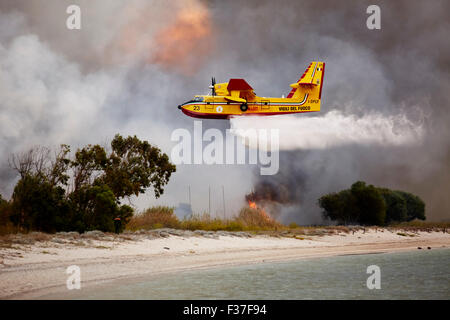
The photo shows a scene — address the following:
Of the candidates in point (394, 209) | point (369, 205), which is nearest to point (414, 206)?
point (394, 209)

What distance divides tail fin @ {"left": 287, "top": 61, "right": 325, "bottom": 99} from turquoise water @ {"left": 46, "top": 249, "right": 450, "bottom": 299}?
12.6 meters

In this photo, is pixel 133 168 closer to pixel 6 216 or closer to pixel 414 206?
pixel 6 216

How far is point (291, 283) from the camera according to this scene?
18609mm

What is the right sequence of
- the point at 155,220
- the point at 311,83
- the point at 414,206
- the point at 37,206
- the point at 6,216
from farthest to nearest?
the point at 414,206 → the point at 155,220 → the point at 311,83 → the point at 37,206 → the point at 6,216

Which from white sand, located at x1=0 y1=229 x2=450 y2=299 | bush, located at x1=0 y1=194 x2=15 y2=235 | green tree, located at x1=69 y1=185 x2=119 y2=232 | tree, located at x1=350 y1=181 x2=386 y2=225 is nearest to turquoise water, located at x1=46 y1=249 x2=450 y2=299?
white sand, located at x1=0 y1=229 x2=450 y2=299

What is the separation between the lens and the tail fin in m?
33.0

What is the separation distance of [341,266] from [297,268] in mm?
2652

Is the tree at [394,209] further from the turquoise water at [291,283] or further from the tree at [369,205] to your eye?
the turquoise water at [291,283]

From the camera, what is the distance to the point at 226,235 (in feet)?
104

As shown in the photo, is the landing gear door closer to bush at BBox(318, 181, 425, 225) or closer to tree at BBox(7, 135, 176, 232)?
tree at BBox(7, 135, 176, 232)

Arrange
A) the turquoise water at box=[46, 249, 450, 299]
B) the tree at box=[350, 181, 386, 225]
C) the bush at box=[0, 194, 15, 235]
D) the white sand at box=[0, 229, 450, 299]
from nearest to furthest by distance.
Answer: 1. the white sand at box=[0, 229, 450, 299]
2. the turquoise water at box=[46, 249, 450, 299]
3. the bush at box=[0, 194, 15, 235]
4. the tree at box=[350, 181, 386, 225]

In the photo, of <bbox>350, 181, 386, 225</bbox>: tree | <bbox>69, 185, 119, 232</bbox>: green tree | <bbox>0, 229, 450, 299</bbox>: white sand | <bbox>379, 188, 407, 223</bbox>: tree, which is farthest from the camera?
<bbox>379, 188, 407, 223</bbox>: tree

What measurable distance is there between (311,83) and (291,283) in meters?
18.2

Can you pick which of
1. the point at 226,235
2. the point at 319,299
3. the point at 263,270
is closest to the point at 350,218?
the point at 226,235
